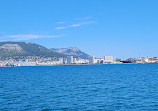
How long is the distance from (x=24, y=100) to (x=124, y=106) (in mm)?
14694

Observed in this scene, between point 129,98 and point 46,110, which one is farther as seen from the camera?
point 129,98

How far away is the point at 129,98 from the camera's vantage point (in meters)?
37.2

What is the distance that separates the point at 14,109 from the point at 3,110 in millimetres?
1309

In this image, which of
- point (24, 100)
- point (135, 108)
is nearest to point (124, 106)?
point (135, 108)

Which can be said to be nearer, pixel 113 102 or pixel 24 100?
pixel 113 102

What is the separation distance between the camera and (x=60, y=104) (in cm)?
3359

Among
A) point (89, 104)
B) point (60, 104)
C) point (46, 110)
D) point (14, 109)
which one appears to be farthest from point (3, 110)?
point (89, 104)

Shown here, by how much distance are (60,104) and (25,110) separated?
5.11 m

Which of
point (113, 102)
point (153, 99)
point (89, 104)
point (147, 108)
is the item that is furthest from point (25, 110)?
point (153, 99)

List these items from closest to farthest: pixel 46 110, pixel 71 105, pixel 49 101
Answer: pixel 46 110
pixel 71 105
pixel 49 101

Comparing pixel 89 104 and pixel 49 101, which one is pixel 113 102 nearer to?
pixel 89 104

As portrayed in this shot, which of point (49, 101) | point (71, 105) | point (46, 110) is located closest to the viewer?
point (46, 110)

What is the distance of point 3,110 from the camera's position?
1203 inches

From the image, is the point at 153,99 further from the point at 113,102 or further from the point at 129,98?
the point at 113,102
